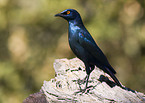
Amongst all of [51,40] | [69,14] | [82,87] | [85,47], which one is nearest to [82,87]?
[82,87]

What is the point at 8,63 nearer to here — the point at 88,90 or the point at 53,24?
the point at 53,24

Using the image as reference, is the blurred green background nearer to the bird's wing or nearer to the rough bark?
the rough bark

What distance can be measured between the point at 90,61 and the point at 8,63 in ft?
14.0

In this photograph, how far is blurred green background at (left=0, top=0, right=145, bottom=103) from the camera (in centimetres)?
686

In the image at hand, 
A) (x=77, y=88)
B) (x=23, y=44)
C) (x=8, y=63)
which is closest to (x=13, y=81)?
(x=8, y=63)

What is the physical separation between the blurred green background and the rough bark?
2658 millimetres

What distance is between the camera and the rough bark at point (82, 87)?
3.41m

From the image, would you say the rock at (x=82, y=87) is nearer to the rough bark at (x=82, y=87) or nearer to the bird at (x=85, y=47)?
the rough bark at (x=82, y=87)

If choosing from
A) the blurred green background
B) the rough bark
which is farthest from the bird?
the blurred green background

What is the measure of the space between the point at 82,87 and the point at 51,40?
3.69 meters

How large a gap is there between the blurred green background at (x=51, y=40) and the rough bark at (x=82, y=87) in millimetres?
2658

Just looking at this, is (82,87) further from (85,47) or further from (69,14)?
(69,14)

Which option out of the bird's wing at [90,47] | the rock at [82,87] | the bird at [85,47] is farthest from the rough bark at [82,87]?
the bird's wing at [90,47]

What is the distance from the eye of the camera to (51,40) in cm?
722
